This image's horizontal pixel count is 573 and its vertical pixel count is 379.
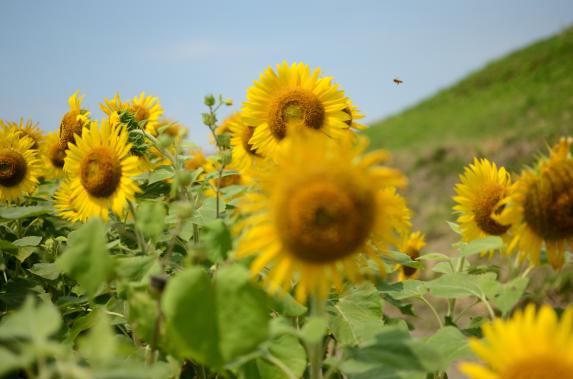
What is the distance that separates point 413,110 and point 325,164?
3075 centimetres

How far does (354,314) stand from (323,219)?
0.68 metres

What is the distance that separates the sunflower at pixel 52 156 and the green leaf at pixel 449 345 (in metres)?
2.25

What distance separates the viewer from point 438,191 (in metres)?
12.9

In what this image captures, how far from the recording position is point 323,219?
1058mm

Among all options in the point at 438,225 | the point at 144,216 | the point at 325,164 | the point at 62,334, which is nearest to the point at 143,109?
the point at 62,334

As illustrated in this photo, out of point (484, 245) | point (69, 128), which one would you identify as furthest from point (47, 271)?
point (484, 245)

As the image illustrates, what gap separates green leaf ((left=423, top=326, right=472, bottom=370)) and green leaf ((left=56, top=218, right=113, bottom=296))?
2.50 feet

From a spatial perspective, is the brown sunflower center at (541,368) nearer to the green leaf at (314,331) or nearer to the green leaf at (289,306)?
the green leaf at (314,331)

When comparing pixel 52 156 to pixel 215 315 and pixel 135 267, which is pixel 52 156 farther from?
pixel 215 315

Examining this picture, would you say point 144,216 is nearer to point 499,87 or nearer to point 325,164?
point 325,164

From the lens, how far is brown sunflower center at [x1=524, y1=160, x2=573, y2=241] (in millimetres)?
1291

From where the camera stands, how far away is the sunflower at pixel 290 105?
7.04ft

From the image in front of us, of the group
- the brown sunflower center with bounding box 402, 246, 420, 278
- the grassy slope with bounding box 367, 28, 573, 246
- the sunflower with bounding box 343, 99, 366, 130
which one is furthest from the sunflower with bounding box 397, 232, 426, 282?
the grassy slope with bounding box 367, 28, 573, 246

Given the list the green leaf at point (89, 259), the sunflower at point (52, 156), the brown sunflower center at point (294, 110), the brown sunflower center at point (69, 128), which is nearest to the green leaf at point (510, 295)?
the green leaf at point (89, 259)
